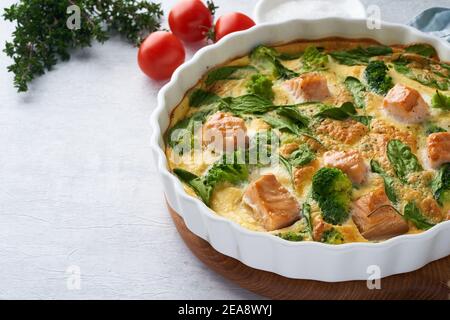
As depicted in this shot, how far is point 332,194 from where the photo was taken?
3895 millimetres

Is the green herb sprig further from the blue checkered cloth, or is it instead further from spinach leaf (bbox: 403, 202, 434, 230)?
spinach leaf (bbox: 403, 202, 434, 230)

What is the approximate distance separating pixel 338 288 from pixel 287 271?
0.96ft

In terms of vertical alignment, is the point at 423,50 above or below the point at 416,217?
above

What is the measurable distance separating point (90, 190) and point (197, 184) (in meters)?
1.05

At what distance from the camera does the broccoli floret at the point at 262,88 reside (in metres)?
4.68

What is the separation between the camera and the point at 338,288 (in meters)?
3.80

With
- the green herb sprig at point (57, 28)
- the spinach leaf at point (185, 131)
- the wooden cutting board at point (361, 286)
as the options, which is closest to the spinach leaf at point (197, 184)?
the spinach leaf at point (185, 131)

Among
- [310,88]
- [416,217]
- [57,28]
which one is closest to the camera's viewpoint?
[416,217]

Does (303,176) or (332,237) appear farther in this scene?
(303,176)

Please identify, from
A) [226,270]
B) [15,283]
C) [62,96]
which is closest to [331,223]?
[226,270]

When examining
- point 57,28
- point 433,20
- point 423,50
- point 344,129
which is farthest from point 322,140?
point 57,28

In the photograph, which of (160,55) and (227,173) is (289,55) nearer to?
(160,55)

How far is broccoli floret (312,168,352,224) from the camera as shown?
3.88 m

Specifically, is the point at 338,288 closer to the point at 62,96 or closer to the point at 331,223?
the point at 331,223
